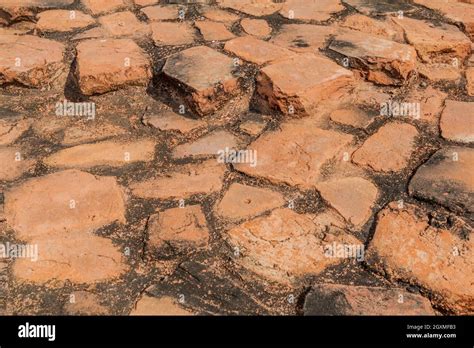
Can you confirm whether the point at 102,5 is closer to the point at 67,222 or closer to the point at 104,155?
the point at 104,155

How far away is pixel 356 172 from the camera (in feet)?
7.55

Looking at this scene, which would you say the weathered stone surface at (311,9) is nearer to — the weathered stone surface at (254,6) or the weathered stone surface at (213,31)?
the weathered stone surface at (254,6)

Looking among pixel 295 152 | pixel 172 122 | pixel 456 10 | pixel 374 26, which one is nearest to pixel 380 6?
pixel 374 26

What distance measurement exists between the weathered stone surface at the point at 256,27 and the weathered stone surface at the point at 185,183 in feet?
3.91

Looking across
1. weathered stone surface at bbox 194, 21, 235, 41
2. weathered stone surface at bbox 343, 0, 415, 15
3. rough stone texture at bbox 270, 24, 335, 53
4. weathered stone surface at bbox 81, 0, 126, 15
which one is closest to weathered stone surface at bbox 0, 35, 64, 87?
weathered stone surface at bbox 81, 0, 126, 15

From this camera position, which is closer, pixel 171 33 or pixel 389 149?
pixel 389 149

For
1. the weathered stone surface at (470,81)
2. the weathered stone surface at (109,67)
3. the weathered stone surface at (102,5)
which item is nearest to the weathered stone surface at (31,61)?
the weathered stone surface at (109,67)

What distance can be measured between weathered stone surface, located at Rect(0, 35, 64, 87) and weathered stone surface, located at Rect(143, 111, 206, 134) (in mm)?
674

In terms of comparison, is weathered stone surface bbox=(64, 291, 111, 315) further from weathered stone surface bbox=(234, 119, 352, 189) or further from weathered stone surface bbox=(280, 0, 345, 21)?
weathered stone surface bbox=(280, 0, 345, 21)

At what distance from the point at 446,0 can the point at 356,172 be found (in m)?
2.03

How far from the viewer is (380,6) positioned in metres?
3.53

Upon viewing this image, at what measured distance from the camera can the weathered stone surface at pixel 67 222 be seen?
184 centimetres

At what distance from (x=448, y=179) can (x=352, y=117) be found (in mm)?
592
